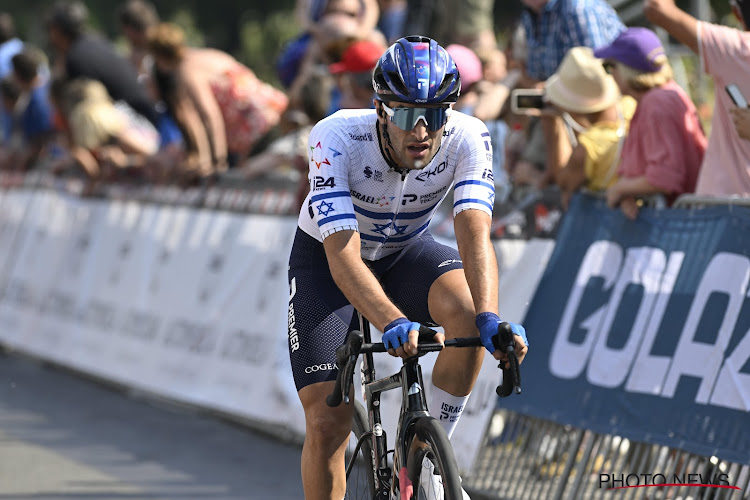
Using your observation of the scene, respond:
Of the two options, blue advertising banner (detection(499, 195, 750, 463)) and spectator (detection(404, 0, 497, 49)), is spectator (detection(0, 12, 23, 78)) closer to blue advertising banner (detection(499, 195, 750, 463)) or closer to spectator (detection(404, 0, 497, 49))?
spectator (detection(404, 0, 497, 49))

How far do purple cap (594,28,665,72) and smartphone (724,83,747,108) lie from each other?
0.54 metres

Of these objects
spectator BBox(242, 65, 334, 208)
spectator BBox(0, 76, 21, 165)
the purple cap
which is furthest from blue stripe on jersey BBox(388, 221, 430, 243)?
spectator BBox(0, 76, 21, 165)

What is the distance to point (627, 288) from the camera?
19.8 feet

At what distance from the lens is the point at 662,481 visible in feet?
18.5

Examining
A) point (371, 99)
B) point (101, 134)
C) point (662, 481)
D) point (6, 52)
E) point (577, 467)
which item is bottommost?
point (6, 52)

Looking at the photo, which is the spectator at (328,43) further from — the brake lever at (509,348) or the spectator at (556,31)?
the brake lever at (509,348)

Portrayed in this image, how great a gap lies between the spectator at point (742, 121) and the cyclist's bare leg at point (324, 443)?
2.38 meters

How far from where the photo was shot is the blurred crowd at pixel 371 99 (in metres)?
6.20

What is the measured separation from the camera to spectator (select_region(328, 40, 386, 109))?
316 inches

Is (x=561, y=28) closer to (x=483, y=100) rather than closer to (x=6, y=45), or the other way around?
(x=483, y=100)

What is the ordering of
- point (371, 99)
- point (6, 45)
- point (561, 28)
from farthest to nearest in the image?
point (6, 45)
point (371, 99)
point (561, 28)

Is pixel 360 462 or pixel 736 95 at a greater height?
pixel 736 95

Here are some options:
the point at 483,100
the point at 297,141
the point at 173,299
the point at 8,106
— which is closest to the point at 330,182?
the point at 483,100

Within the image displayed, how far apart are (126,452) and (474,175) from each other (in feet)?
13.6
